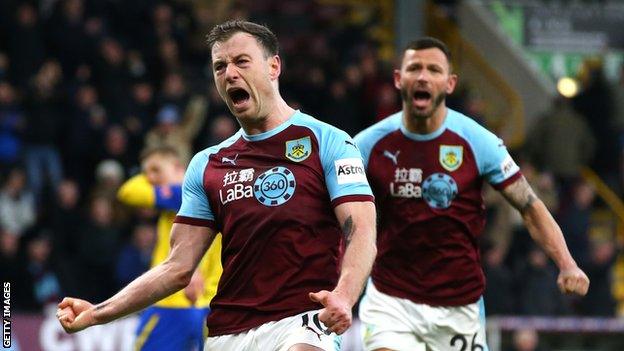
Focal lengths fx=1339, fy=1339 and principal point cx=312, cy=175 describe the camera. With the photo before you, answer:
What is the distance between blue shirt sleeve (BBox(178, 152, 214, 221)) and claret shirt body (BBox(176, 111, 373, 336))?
11 centimetres

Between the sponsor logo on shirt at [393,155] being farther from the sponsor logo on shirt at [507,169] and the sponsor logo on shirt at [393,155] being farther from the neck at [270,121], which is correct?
the neck at [270,121]

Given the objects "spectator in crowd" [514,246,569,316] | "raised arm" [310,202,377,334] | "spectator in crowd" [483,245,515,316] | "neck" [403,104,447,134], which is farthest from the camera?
"spectator in crowd" [514,246,569,316]

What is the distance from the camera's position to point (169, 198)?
9.55 meters

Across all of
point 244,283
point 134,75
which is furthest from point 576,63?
point 244,283

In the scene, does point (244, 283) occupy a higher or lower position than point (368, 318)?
higher

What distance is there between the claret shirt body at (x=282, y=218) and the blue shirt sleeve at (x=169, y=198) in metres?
3.06

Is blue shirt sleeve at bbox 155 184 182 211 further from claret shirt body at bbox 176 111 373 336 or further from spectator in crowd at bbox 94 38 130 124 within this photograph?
spectator in crowd at bbox 94 38 130 124

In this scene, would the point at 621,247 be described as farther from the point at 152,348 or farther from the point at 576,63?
the point at 152,348

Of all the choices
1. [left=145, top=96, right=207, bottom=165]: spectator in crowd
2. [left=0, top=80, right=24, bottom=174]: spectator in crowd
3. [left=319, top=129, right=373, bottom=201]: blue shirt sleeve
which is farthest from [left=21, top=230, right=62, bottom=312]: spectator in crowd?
[left=319, top=129, right=373, bottom=201]: blue shirt sleeve

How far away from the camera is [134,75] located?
16.6 metres

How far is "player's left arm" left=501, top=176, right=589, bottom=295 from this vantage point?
24.5ft

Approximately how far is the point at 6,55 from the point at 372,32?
23.4 ft

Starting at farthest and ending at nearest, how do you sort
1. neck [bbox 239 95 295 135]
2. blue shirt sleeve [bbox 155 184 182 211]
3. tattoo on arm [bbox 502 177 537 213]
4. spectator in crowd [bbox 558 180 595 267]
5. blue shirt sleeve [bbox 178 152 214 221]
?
spectator in crowd [bbox 558 180 595 267]
blue shirt sleeve [bbox 155 184 182 211]
tattoo on arm [bbox 502 177 537 213]
blue shirt sleeve [bbox 178 152 214 221]
neck [bbox 239 95 295 135]

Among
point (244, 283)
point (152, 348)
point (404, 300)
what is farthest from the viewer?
point (152, 348)
